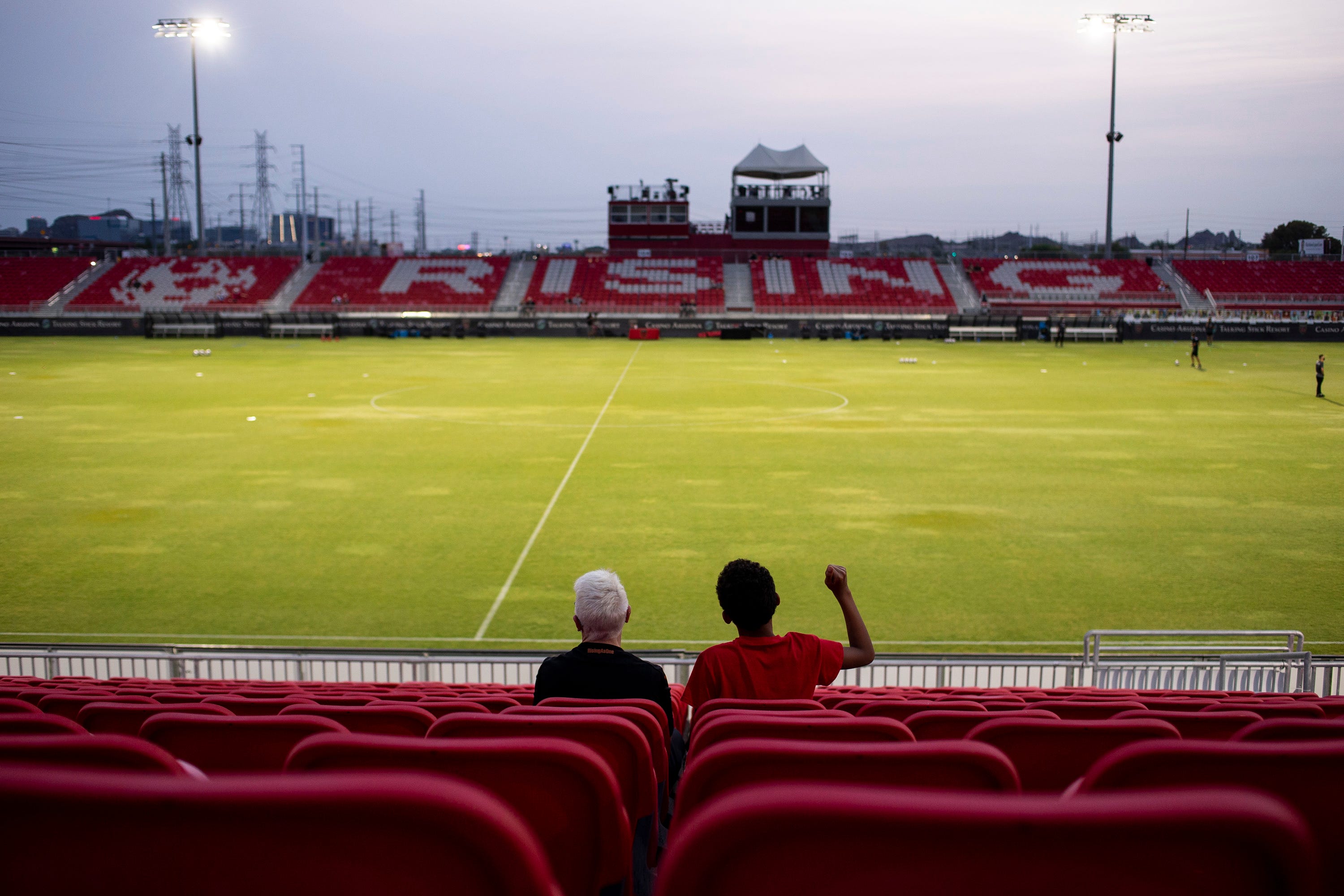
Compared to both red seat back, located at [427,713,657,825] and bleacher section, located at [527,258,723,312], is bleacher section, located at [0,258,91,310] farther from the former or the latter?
red seat back, located at [427,713,657,825]

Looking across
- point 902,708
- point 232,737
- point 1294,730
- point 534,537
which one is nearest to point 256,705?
point 232,737

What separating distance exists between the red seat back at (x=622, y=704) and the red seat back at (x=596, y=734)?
77 cm

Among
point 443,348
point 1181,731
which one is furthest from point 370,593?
point 443,348

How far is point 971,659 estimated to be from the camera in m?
9.80

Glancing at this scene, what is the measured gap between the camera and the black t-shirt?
4859 millimetres

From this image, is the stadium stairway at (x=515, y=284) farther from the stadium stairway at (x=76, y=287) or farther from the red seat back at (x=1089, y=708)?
the red seat back at (x=1089, y=708)

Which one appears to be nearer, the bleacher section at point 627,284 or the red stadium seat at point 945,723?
the red stadium seat at point 945,723

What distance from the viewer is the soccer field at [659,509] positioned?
42.7 feet

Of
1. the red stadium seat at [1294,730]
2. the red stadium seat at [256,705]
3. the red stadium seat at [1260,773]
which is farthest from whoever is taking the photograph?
the red stadium seat at [256,705]

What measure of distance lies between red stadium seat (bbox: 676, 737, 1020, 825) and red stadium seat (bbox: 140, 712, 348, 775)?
58.5 inches

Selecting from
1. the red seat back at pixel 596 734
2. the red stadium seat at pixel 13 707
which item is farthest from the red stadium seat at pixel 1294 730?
the red stadium seat at pixel 13 707

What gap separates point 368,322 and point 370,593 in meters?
63.1

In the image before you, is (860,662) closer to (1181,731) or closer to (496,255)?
(1181,731)

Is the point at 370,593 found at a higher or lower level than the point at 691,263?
lower
